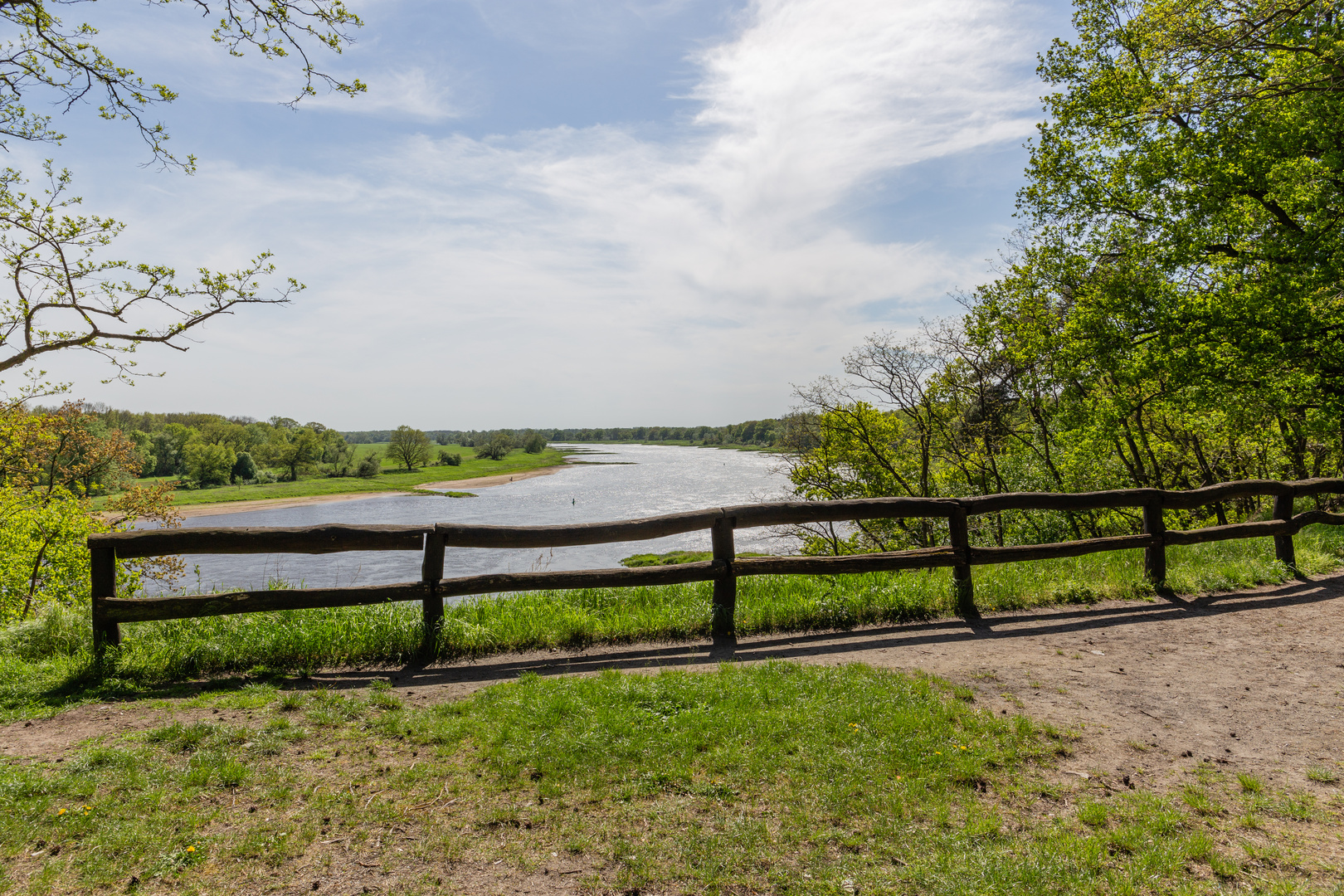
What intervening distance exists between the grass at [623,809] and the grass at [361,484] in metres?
51.9

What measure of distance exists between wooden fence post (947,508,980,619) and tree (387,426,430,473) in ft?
339

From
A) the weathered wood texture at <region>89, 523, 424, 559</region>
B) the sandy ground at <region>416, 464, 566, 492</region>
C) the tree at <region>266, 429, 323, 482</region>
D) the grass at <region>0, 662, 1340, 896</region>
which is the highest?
the tree at <region>266, 429, 323, 482</region>

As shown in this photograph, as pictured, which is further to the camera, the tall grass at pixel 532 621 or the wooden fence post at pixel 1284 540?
the wooden fence post at pixel 1284 540

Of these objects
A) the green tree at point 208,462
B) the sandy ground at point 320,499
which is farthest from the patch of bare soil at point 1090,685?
the green tree at point 208,462

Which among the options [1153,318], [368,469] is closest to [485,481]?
[368,469]

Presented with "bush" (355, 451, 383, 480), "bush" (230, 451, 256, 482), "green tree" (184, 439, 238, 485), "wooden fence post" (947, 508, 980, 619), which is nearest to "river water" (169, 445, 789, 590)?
"wooden fence post" (947, 508, 980, 619)

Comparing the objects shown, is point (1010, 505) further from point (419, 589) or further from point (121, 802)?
point (121, 802)

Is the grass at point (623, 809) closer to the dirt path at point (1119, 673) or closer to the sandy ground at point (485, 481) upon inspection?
the dirt path at point (1119, 673)

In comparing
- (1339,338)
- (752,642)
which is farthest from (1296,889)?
(1339,338)

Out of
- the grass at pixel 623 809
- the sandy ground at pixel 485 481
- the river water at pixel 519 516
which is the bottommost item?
the river water at pixel 519 516

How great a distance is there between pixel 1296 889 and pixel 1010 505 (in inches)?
187

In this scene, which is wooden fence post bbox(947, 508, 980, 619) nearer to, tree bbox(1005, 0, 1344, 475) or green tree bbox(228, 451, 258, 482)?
tree bbox(1005, 0, 1344, 475)

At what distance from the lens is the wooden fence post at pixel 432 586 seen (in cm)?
569

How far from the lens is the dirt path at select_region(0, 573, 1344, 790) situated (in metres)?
A: 3.91
